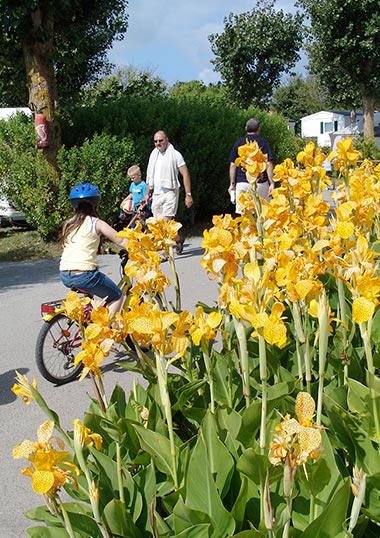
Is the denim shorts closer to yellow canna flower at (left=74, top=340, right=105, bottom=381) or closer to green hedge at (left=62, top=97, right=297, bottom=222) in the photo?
yellow canna flower at (left=74, top=340, right=105, bottom=381)

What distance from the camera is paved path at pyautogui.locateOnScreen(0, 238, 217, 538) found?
3.42 metres

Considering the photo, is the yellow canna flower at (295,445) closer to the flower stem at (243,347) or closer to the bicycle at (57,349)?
the flower stem at (243,347)

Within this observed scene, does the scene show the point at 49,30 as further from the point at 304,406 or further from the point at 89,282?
the point at 304,406

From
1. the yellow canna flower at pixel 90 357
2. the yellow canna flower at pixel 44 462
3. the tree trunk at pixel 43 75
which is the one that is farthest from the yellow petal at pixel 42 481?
the tree trunk at pixel 43 75

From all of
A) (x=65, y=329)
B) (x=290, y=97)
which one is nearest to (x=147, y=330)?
(x=65, y=329)

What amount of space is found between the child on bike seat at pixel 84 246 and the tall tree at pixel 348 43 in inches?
1130

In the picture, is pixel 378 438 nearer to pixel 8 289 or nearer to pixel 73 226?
pixel 73 226

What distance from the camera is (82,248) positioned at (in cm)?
492

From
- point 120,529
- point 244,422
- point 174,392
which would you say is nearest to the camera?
point 120,529

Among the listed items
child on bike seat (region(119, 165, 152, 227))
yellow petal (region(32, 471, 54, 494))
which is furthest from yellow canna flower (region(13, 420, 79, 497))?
child on bike seat (region(119, 165, 152, 227))

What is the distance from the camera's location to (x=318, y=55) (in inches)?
1319

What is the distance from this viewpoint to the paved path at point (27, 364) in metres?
3.42

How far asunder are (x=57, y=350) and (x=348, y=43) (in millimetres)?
29941

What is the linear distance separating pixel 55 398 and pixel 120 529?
3293 millimetres
